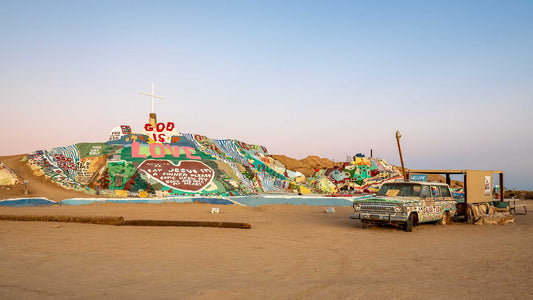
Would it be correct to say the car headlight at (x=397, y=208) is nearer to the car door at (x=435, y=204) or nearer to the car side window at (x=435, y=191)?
the car door at (x=435, y=204)

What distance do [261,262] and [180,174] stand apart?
21093 millimetres

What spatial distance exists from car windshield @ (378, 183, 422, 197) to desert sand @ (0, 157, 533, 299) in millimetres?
1327

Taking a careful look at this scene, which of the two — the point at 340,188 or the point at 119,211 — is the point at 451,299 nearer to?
the point at 119,211

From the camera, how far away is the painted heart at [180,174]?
2683 centimetres

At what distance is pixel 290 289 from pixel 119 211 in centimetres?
1467

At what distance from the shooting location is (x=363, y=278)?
20.6ft

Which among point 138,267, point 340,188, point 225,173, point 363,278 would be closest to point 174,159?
point 225,173

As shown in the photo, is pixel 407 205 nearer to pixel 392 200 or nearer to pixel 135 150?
pixel 392 200

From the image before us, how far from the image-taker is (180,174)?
90.7 feet

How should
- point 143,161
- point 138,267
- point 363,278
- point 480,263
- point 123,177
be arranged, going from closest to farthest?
point 363,278 → point 138,267 → point 480,263 → point 123,177 → point 143,161

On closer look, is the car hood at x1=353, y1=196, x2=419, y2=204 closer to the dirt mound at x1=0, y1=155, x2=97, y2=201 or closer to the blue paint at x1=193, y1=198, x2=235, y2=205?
the blue paint at x1=193, y1=198, x2=235, y2=205

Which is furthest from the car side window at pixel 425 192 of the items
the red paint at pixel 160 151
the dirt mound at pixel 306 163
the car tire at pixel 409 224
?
the dirt mound at pixel 306 163

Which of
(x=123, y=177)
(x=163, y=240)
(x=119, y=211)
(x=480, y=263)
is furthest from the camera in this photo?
(x=123, y=177)

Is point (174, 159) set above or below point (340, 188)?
above
